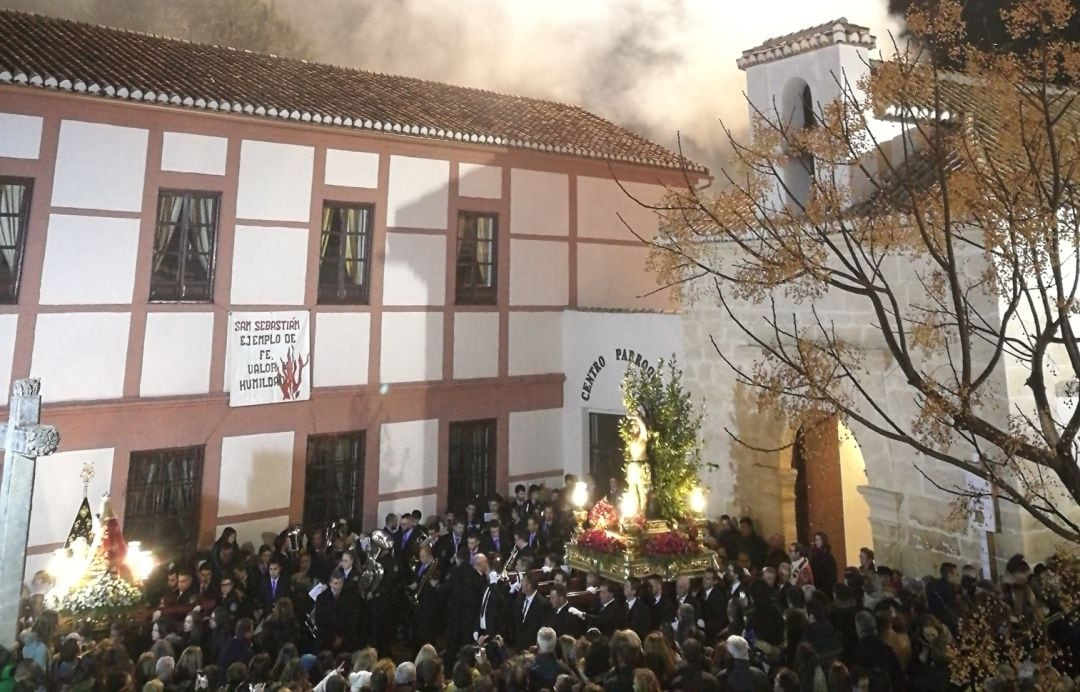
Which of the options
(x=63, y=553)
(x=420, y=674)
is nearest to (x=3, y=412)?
(x=63, y=553)

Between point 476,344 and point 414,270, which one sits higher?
point 414,270

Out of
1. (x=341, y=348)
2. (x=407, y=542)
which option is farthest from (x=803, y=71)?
(x=407, y=542)

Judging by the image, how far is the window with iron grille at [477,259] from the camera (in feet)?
49.6

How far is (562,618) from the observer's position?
25.4 ft

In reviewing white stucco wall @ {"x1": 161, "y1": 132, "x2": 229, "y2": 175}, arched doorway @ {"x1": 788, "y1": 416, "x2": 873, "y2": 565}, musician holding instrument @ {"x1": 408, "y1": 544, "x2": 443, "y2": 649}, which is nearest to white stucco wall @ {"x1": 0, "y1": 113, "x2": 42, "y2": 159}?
white stucco wall @ {"x1": 161, "y1": 132, "x2": 229, "y2": 175}

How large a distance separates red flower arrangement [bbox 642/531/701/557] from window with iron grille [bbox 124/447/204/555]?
7.55 m

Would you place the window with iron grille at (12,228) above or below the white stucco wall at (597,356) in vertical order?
A: above

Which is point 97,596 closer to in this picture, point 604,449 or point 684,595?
point 684,595

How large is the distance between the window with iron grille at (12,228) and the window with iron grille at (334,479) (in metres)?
5.26

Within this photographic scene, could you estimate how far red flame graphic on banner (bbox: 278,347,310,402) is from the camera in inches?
499

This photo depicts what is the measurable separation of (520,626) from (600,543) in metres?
2.88

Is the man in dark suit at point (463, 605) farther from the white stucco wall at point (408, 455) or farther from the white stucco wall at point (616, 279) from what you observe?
the white stucco wall at point (616, 279)

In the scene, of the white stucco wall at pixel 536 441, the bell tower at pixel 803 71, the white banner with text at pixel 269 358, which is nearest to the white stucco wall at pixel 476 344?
the white stucco wall at pixel 536 441

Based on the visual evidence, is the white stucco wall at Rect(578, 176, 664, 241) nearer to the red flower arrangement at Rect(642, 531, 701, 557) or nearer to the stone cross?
the red flower arrangement at Rect(642, 531, 701, 557)
